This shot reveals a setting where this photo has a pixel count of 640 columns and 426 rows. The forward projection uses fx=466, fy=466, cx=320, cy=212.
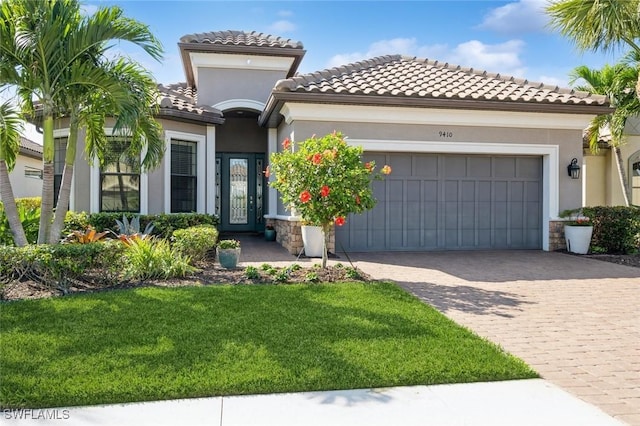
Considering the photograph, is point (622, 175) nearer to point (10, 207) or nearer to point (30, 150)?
point (10, 207)

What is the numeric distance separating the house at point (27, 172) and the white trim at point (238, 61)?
1194 cm

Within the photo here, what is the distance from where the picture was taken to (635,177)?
17391 mm

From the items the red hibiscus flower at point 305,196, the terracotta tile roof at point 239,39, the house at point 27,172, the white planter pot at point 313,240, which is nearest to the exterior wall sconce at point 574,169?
the white planter pot at point 313,240

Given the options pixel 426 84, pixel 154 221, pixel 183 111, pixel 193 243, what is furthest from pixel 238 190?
pixel 193 243

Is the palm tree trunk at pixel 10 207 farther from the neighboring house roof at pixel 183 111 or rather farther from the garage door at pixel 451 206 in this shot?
the garage door at pixel 451 206

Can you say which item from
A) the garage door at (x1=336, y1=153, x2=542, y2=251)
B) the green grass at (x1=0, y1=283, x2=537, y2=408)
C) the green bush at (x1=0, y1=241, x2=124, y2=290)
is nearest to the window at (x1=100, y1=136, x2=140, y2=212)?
the green bush at (x1=0, y1=241, x2=124, y2=290)

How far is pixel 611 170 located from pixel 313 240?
43.5 ft

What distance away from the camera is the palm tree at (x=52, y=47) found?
23.5ft

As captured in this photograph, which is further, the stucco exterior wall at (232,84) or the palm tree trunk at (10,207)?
the stucco exterior wall at (232,84)

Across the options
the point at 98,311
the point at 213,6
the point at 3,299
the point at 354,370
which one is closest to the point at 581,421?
the point at 354,370

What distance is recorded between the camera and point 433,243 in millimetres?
12453

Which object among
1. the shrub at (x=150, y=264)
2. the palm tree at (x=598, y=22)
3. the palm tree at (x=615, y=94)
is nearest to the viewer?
the shrub at (x=150, y=264)

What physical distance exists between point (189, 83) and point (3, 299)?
1258 centimetres

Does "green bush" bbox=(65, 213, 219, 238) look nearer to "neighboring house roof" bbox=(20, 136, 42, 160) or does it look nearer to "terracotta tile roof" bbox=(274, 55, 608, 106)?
"terracotta tile roof" bbox=(274, 55, 608, 106)
